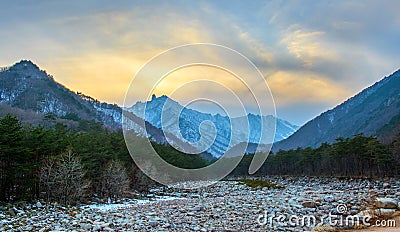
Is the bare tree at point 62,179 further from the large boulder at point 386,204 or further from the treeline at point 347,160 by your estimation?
the treeline at point 347,160

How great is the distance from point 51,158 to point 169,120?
10986 millimetres

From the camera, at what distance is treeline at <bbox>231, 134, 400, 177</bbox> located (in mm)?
53219

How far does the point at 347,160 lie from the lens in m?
65.6

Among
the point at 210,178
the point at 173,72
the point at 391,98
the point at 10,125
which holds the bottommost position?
the point at 210,178

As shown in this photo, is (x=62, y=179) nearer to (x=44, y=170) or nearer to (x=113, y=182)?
(x=44, y=170)

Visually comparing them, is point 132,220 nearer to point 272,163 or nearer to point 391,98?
point 272,163

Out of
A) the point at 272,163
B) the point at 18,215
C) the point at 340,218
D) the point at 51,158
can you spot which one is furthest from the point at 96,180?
the point at 272,163

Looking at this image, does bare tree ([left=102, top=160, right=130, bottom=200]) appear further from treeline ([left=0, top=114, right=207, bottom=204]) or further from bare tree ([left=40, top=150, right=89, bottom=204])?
bare tree ([left=40, top=150, right=89, bottom=204])

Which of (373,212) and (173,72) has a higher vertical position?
(173,72)

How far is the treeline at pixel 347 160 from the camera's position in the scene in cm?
5322

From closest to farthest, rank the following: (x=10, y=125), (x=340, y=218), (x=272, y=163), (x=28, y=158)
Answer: (x=340, y=218), (x=10, y=125), (x=28, y=158), (x=272, y=163)

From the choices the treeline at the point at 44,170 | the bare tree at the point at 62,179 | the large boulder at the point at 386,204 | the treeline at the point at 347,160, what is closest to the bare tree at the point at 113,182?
the treeline at the point at 44,170

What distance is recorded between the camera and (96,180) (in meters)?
34.6

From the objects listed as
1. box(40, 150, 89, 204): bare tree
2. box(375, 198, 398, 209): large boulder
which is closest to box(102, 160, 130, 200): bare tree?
box(40, 150, 89, 204): bare tree
